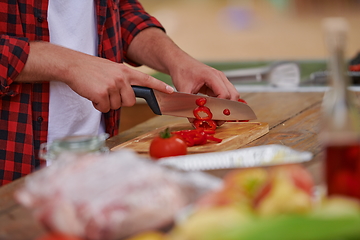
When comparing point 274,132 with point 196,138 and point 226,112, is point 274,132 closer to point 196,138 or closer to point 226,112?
point 226,112

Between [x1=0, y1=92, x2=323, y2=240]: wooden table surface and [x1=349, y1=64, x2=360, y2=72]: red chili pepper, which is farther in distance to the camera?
[x1=349, y1=64, x2=360, y2=72]: red chili pepper

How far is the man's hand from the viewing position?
146 centimetres

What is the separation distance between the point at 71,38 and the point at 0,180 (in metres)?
0.54

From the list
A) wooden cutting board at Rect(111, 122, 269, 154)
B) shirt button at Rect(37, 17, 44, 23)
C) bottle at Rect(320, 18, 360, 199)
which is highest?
shirt button at Rect(37, 17, 44, 23)

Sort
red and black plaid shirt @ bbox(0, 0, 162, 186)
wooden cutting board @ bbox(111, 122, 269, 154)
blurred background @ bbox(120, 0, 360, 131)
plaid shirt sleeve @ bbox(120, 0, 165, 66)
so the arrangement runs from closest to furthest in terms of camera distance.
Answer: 1. wooden cutting board @ bbox(111, 122, 269, 154)
2. red and black plaid shirt @ bbox(0, 0, 162, 186)
3. plaid shirt sleeve @ bbox(120, 0, 165, 66)
4. blurred background @ bbox(120, 0, 360, 131)

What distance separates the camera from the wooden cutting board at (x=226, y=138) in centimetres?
142

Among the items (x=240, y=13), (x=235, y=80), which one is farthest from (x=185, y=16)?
(x=235, y=80)

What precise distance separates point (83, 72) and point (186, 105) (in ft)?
1.24

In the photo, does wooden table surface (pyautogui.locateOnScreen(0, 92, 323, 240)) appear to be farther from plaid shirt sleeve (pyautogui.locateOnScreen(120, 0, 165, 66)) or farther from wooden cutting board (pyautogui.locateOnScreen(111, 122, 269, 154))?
plaid shirt sleeve (pyautogui.locateOnScreen(120, 0, 165, 66))

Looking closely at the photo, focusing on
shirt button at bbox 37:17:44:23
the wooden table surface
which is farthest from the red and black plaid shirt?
the wooden table surface

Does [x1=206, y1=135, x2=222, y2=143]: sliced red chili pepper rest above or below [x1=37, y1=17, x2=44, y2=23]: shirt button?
below

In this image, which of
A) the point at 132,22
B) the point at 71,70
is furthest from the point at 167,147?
the point at 132,22

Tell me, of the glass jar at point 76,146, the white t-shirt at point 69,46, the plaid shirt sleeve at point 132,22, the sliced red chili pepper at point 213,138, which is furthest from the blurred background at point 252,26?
the glass jar at point 76,146

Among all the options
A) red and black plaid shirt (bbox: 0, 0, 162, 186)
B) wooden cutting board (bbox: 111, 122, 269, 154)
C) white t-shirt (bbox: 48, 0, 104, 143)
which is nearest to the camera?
wooden cutting board (bbox: 111, 122, 269, 154)
